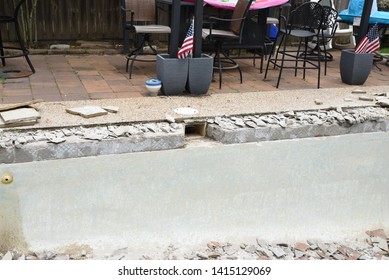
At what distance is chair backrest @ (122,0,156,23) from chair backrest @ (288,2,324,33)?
161 cm

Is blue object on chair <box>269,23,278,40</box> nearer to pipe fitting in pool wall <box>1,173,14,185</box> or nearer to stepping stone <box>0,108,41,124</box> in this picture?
stepping stone <box>0,108,41,124</box>

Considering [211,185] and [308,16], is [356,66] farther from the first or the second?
[211,185]

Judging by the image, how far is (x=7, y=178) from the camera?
3014mm

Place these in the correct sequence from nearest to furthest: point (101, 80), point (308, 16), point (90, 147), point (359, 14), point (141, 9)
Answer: point (90, 147)
point (101, 80)
point (308, 16)
point (141, 9)
point (359, 14)

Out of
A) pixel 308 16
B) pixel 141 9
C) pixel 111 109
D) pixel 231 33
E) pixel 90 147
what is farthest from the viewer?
pixel 141 9

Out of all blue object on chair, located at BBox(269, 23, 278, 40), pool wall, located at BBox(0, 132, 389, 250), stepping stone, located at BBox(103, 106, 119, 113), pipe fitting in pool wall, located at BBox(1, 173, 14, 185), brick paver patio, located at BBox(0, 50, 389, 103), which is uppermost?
blue object on chair, located at BBox(269, 23, 278, 40)

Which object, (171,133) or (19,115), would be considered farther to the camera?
(171,133)

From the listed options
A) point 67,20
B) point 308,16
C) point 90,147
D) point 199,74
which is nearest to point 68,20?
point 67,20

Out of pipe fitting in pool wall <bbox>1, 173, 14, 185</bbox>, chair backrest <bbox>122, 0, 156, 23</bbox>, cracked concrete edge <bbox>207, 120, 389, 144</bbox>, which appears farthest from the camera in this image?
chair backrest <bbox>122, 0, 156, 23</bbox>

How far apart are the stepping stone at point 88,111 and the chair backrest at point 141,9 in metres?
2.02

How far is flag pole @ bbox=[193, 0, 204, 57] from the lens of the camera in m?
3.99

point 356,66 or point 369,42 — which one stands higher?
point 369,42

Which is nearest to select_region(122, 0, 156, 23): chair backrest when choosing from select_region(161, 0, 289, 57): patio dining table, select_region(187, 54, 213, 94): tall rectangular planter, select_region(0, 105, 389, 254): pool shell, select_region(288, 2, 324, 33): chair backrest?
select_region(161, 0, 289, 57): patio dining table

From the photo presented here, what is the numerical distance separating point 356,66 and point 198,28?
1855mm
